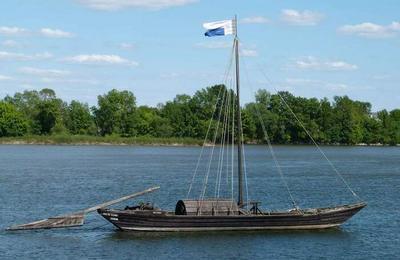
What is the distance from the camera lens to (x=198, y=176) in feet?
348

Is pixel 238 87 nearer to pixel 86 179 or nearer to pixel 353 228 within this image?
pixel 353 228

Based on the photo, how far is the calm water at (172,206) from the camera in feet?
153

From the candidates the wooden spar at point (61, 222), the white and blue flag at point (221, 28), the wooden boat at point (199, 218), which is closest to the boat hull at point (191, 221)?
the wooden boat at point (199, 218)

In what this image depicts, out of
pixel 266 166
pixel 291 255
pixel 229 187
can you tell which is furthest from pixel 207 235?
pixel 266 166

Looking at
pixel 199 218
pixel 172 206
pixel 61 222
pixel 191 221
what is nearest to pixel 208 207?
pixel 199 218

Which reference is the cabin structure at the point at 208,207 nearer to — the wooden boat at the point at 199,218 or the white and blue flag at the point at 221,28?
the wooden boat at the point at 199,218

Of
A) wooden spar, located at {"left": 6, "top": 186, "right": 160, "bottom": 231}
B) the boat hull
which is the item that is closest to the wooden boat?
the boat hull

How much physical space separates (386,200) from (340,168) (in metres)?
55.0

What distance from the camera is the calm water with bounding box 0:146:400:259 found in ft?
153

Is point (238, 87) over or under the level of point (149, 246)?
over

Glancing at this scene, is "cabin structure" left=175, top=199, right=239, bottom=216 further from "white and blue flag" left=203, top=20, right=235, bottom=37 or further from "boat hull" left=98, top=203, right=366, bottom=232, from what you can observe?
"white and blue flag" left=203, top=20, right=235, bottom=37

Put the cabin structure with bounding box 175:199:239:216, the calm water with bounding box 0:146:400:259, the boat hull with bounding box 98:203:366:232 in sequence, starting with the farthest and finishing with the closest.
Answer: the cabin structure with bounding box 175:199:239:216, the boat hull with bounding box 98:203:366:232, the calm water with bounding box 0:146:400:259

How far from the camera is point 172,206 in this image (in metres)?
67.9

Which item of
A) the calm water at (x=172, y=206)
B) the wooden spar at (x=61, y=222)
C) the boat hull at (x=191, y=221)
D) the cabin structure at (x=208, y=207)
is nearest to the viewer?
the calm water at (x=172, y=206)
